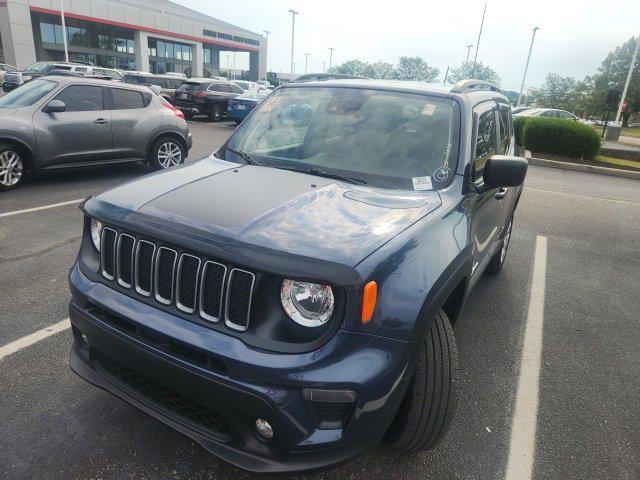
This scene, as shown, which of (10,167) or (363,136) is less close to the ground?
(363,136)

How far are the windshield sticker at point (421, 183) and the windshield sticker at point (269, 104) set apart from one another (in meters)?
1.42

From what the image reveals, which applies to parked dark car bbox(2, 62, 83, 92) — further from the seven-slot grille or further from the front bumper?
the front bumper

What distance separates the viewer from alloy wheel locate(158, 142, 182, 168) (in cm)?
879

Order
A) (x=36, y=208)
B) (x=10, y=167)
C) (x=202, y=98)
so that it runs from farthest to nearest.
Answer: (x=202, y=98), (x=10, y=167), (x=36, y=208)

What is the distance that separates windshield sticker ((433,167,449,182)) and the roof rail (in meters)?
0.72

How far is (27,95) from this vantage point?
24.2 ft

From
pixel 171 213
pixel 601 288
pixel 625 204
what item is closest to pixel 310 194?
pixel 171 213

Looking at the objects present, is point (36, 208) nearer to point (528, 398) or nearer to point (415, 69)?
point (528, 398)

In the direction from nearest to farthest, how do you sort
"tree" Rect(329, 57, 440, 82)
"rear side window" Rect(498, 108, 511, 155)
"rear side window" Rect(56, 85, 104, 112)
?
"rear side window" Rect(498, 108, 511, 155) < "rear side window" Rect(56, 85, 104, 112) < "tree" Rect(329, 57, 440, 82)

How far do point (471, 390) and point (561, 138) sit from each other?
13.9 meters

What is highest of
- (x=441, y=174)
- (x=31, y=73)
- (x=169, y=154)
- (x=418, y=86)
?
(x=418, y=86)

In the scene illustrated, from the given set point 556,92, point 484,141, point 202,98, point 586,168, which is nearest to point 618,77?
point 556,92

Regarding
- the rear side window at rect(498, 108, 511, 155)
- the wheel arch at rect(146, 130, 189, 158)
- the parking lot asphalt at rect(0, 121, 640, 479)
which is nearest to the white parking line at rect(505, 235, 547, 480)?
the parking lot asphalt at rect(0, 121, 640, 479)

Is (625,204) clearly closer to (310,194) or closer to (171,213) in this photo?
(310,194)
